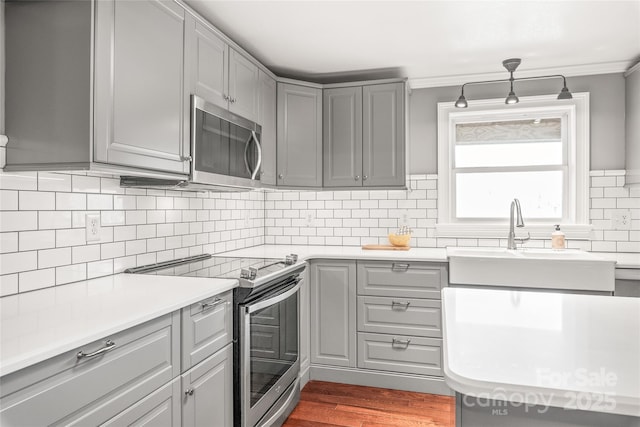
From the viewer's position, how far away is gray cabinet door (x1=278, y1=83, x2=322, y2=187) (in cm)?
335

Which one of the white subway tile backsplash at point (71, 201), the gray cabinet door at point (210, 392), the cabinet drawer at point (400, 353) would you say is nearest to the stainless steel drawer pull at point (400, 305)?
the cabinet drawer at point (400, 353)

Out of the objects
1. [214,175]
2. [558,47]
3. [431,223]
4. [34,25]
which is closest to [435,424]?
[431,223]

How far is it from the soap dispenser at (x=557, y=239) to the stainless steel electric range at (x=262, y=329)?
6.24ft

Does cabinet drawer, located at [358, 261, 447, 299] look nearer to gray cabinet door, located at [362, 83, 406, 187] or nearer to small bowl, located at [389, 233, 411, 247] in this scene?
small bowl, located at [389, 233, 411, 247]

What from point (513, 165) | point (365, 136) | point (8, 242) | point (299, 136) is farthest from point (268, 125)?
point (513, 165)

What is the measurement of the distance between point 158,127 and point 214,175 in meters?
0.46

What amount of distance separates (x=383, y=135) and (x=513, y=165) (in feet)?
3.71

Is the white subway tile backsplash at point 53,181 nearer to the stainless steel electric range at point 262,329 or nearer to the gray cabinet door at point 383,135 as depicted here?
the stainless steel electric range at point 262,329

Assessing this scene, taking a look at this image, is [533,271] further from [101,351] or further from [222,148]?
[101,351]

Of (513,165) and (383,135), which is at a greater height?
(383,135)

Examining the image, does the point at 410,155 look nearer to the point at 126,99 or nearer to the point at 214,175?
the point at 214,175

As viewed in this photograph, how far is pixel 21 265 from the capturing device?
166cm

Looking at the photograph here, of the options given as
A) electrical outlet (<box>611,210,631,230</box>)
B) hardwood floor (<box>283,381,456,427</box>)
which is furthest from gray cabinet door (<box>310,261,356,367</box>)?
electrical outlet (<box>611,210,631,230</box>)

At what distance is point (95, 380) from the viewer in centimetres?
121
